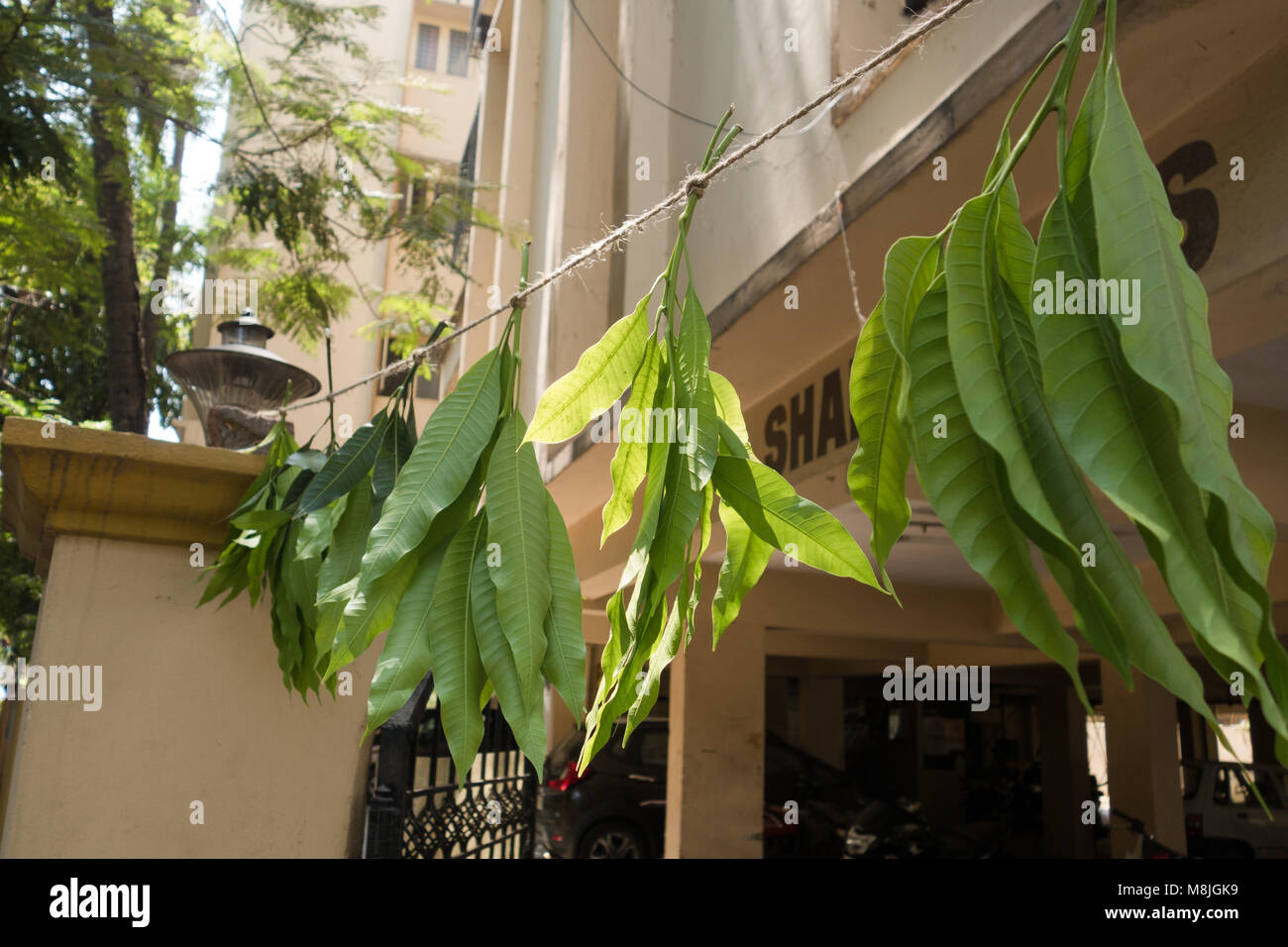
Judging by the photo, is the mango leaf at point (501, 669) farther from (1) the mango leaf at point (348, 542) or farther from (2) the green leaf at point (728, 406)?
(1) the mango leaf at point (348, 542)

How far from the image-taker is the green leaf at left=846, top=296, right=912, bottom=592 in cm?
96

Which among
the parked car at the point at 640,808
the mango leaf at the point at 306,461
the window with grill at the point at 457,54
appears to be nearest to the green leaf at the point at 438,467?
the mango leaf at the point at 306,461

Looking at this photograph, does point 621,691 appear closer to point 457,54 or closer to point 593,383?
point 593,383

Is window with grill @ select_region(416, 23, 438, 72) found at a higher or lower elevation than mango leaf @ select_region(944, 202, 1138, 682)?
higher

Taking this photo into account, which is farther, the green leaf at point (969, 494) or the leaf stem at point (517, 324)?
the leaf stem at point (517, 324)

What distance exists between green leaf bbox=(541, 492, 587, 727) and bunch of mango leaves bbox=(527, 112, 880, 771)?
34mm

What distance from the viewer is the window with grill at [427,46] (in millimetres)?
20734

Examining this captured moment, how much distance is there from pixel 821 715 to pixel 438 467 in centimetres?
1855

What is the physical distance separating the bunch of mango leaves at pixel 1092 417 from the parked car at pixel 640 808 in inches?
385

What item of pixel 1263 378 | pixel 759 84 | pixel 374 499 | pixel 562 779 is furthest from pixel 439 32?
pixel 374 499

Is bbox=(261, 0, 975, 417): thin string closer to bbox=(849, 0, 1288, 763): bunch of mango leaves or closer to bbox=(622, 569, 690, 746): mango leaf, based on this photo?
bbox=(849, 0, 1288, 763): bunch of mango leaves

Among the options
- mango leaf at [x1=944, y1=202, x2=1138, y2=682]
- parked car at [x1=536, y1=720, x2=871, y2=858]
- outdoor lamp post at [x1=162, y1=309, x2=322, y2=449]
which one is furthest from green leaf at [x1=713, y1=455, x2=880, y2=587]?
parked car at [x1=536, y1=720, x2=871, y2=858]

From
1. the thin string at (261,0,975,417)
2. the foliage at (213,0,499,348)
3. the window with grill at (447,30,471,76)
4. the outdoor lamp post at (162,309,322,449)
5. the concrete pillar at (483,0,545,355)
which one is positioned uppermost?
the window with grill at (447,30,471,76)
